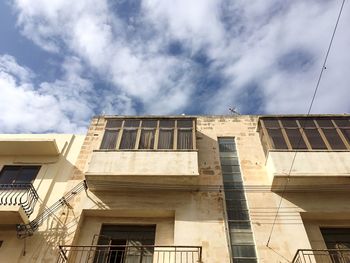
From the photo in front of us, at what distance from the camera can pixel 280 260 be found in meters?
8.20

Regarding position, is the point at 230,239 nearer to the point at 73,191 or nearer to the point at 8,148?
the point at 73,191

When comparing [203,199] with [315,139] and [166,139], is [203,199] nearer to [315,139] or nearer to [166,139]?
[166,139]

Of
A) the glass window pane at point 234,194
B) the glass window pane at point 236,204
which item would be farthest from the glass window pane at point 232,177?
the glass window pane at point 236,204

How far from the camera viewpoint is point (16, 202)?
29.8 feet

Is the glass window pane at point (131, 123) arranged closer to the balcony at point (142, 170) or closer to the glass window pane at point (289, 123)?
the balcony at point (142, 170)

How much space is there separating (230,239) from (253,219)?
3.18 ft

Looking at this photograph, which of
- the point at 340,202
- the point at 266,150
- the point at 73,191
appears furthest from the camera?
the point at 266,150

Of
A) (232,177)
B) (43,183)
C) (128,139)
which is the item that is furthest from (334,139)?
(43,183)

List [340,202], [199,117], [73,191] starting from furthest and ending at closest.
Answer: [199,117] → [73,191] → [340,202]

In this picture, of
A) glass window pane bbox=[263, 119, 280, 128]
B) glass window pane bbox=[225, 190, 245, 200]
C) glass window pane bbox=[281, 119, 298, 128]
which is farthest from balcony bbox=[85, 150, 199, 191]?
glass window pane bbox=[281, 119, 298, 128]

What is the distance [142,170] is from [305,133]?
5.96 m

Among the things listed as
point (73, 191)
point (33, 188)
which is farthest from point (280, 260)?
point (33, 188)

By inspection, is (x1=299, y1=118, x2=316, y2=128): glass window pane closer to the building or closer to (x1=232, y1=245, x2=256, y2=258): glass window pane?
the building

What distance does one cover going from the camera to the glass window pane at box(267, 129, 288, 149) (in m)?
10.7
